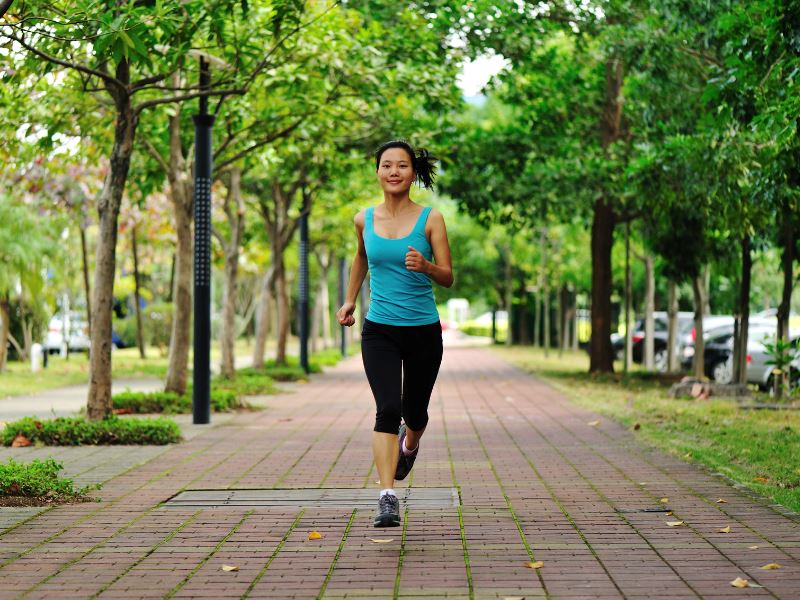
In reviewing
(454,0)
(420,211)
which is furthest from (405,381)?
(454,0)

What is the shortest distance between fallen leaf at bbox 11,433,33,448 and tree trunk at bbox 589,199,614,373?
50.0 ft

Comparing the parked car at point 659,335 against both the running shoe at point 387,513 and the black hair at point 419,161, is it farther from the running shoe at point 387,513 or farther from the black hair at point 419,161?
the running shoe at point 387,513

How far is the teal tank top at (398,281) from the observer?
6.28 meters

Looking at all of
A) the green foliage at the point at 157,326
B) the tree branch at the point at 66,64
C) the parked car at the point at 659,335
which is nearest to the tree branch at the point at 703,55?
the tree branch at the point at 66,64

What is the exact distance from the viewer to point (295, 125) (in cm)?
1558

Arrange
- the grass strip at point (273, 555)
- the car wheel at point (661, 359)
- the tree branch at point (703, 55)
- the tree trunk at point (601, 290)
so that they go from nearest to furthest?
1. the grass strip at point (273, 555)
2. the tree branch at point (703, 55)
3. the tree trunk at point (601, 290)
4. the car wheel at point (661, 359)

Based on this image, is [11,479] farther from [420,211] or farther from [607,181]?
[607,181]

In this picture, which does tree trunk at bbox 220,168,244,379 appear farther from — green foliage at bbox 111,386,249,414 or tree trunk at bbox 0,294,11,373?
tree trunk at bbox 0,294,11,373

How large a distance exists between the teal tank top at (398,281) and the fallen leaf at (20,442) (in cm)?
573

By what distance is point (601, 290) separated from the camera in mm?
24672

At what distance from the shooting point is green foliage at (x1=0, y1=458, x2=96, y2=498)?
302 inches

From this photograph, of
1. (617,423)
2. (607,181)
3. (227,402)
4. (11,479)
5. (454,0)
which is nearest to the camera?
(11,479)

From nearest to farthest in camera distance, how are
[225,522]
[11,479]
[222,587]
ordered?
1. [222,587]
2. [225,522]
3. [11,479]

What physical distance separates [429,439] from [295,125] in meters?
5.35
